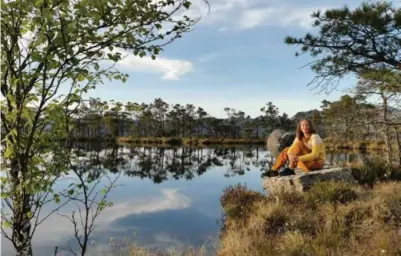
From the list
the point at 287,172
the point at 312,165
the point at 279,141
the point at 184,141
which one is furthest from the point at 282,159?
the point at 184,141

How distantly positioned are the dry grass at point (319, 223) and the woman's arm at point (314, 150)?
116 centimetres

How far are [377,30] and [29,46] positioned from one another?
6.60 meters

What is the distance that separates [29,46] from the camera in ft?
6.12

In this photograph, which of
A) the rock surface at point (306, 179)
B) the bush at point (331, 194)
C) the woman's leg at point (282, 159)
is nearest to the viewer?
the bush at point (331, 194)

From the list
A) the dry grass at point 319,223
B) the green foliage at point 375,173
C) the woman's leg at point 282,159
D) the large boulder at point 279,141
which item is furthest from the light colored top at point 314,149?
the large boulder at point 279,141

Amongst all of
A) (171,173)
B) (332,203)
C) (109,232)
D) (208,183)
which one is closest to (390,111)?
(332,203)

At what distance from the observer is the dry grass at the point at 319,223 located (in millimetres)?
4480

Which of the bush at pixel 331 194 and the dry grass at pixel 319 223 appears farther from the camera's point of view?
the bush at pixel 331 194

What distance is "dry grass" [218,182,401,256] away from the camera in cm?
448

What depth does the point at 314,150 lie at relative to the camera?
8586 mm

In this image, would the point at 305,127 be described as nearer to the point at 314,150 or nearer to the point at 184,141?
the point at 314,150

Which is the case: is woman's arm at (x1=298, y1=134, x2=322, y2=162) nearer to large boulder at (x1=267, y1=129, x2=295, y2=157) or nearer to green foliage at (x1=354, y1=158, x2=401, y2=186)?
green foliage at (x1=354, y1=158, x2=401, y2=186)

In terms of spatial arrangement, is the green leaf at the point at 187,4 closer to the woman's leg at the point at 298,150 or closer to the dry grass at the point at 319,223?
the dry grass at the point at 319,223

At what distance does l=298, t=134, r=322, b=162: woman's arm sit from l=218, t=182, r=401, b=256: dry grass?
45.8 inches
